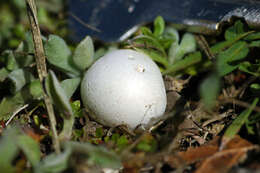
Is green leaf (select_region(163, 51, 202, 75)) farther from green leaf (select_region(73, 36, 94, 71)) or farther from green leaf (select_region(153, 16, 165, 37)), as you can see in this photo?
green leaf (select_region(73, 36, 94, 71))

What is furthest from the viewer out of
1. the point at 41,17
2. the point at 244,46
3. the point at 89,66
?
the point at 41,17

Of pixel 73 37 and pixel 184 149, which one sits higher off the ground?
pixel 73 37

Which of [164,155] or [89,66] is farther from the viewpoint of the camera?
[89,66]

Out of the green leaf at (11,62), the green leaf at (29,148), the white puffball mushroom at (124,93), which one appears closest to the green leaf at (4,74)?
the green leaf at (11,62)

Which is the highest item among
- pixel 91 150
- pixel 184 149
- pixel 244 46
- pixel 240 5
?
pixel 240 5

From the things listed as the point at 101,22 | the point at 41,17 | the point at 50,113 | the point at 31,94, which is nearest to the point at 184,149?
the point at 50,113

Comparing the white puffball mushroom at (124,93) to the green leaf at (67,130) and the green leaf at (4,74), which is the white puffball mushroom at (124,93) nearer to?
the green leaf at (67,130)

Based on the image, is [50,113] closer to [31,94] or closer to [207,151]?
[31,94]

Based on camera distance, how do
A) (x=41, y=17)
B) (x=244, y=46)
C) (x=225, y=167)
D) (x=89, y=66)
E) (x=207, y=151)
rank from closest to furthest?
(x=225, y=167) → (x=207, y=151) → (x=244, y=46) → (x=89, y=66) → (x=41, y=17)

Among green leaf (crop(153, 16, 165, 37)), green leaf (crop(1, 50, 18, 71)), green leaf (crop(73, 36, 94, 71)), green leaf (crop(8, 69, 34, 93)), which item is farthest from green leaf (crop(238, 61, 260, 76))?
green leaf (crop(1, 50, 18, 71))
